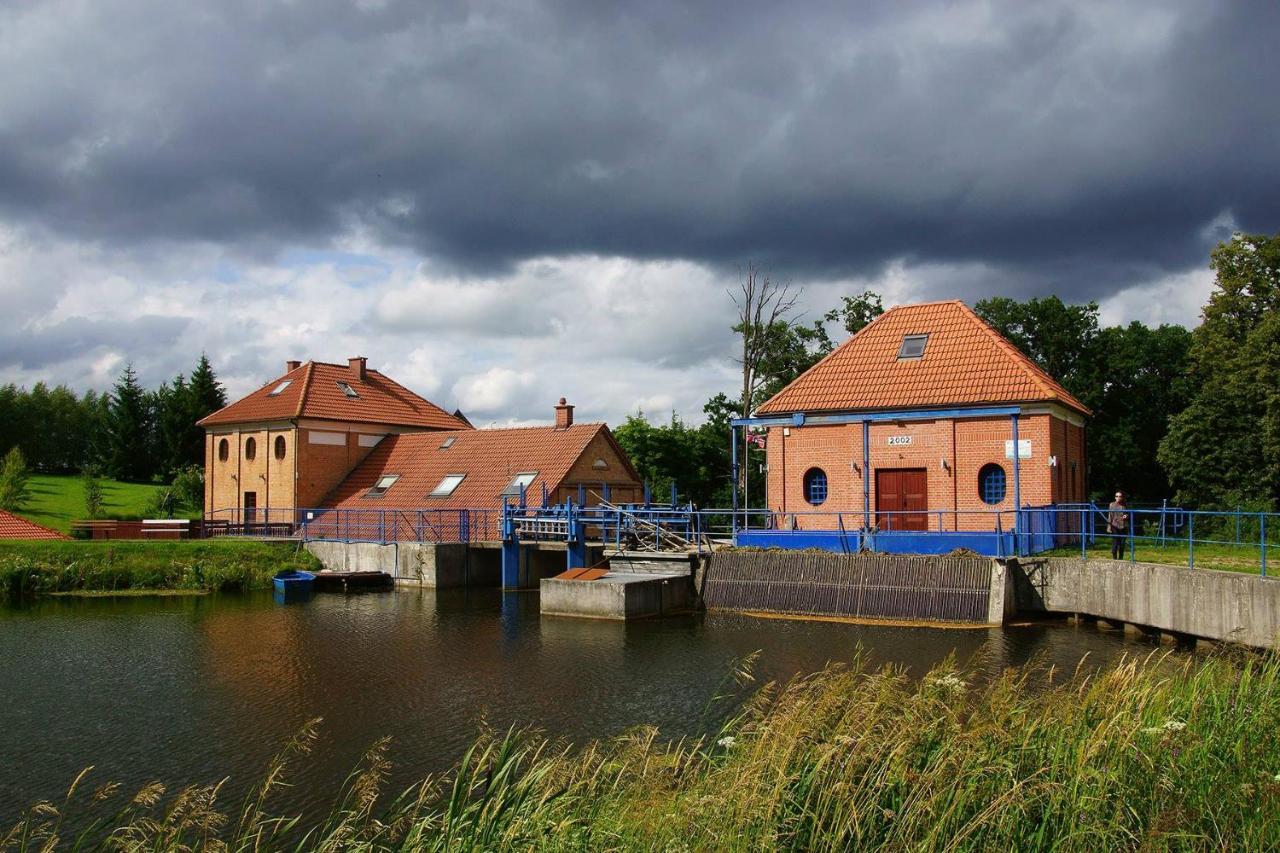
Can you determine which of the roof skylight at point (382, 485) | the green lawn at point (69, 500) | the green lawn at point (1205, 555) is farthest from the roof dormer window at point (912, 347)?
the green lawn at point (69, 500)

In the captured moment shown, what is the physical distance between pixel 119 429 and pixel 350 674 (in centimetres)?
5748

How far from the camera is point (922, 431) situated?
26094mm

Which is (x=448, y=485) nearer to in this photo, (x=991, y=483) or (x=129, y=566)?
(x=129, y=566)

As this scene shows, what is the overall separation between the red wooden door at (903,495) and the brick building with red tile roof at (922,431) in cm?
3

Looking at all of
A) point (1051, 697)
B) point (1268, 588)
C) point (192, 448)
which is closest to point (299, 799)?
point (1051, 697)

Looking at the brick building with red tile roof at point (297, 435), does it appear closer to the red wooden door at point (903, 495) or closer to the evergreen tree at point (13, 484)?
the evergreen tree at point (13, 484)

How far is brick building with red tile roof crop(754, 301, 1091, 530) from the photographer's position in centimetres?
2494

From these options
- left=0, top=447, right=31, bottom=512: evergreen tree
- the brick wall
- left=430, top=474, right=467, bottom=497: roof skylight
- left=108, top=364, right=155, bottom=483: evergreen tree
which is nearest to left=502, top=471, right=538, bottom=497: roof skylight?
left=430, top=474, right=467, bottom=497: roof skylight

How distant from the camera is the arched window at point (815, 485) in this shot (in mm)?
27750

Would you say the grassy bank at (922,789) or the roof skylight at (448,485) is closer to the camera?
the grassy bank at (922,789)

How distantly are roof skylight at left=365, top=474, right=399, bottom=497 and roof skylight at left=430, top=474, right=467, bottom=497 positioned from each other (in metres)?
2.51

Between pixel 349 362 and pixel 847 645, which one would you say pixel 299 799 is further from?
pixel 349 362

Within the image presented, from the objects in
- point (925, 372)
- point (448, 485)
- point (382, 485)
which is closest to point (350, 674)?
point (925, 372)

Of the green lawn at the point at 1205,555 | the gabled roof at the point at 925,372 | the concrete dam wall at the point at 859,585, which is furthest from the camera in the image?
the gabled roof at the point at 925,372
